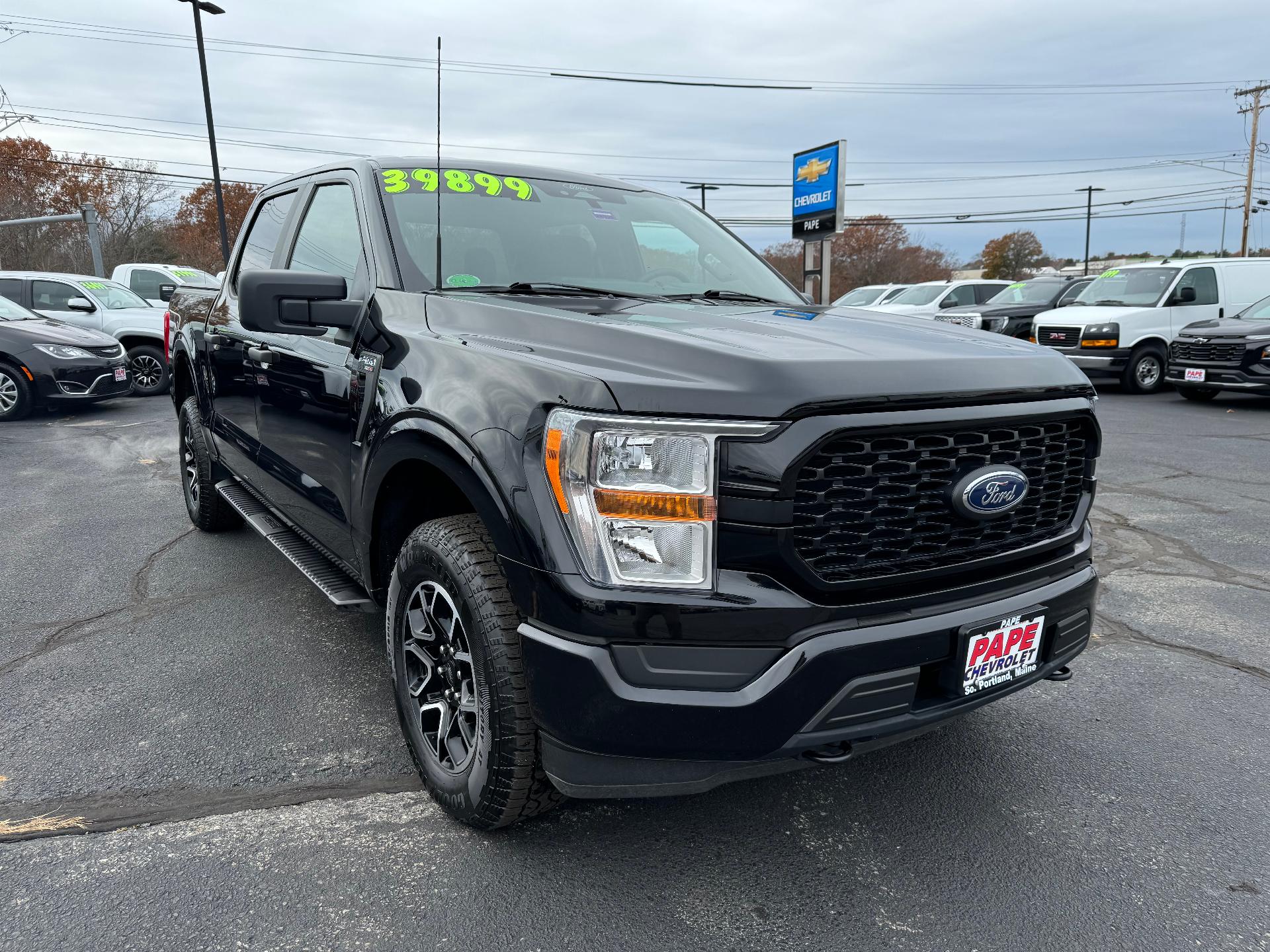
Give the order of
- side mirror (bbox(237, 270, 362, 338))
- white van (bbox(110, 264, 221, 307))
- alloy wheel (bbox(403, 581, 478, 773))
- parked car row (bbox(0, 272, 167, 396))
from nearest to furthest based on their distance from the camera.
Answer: alloy wheel (bbox(403, 581, 478, 773)) < side mirror (bbox(237, 270, 362, 338)) < parked car row (bbox(0, 272, 167, 396)) < white van (bbox(110, 264, 221, 307))

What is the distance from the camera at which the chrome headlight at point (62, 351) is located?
412 inches

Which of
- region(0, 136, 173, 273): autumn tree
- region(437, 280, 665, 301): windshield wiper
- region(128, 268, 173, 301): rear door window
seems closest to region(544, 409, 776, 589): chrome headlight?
region(437, 280, 665, 301): windshield wiper

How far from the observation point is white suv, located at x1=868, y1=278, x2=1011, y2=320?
19.2 metres

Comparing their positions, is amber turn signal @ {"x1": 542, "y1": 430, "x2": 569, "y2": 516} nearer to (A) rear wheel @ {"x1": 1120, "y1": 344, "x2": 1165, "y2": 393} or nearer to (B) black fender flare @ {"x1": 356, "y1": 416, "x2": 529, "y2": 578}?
(B) black fender flare @ {"x1": 356, "y1": 416, "x2": 529, "y2": 578}


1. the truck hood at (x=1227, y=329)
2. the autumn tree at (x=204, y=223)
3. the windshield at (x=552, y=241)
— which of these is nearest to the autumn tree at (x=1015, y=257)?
the autumn tree at (x=204, y=223)

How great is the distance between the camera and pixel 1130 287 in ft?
46.1

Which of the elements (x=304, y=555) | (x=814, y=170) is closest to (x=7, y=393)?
(x=304, y=555)

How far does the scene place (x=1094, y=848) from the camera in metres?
2.35

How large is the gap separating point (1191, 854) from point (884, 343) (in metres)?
1.55

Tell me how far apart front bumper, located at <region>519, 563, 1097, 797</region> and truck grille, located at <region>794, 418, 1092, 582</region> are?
0.15m

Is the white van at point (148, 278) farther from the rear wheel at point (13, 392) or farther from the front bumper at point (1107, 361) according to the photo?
the front bumper at point (1107, 361)

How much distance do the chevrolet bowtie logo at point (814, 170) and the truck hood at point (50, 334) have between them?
10700 millimetres

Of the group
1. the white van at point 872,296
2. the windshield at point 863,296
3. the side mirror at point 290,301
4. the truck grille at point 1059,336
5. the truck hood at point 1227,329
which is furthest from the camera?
the windshield at point 863,296

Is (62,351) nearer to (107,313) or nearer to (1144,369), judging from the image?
(107,313)
